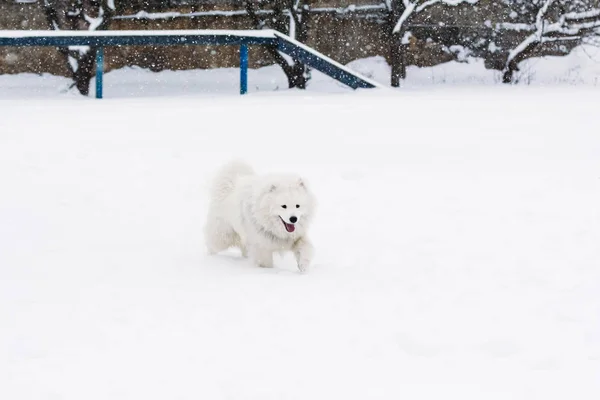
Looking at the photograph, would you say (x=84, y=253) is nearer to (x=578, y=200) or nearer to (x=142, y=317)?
(x=142, y=317)

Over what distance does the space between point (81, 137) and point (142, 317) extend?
6.12 metres

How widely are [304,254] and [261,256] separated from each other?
346 millimetres

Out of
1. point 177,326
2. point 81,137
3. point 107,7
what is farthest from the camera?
point 107,7

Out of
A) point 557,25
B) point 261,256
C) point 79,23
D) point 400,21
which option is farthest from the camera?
point 79,23

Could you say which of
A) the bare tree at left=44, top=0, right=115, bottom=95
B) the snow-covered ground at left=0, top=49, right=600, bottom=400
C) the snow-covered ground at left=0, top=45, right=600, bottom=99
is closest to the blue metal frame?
the snow-covered ground at left=0, top=49, right=600, bottom=400

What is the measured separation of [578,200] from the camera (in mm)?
7973

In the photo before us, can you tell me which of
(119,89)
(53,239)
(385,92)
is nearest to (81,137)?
(53,239)

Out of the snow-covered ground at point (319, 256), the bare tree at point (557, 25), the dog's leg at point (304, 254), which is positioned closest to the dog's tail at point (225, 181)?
the snow-covered ground at point (319, 256)

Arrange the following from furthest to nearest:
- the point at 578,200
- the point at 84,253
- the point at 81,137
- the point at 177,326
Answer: the point at 81,137 → the point at 578,200 → the point at 84,253 → the point at 177,326

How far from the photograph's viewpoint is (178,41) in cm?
1427

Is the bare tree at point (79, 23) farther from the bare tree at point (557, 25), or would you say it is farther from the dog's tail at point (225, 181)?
the dog's tail at point (225, 181)

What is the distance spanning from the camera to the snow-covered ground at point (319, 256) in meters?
3.96

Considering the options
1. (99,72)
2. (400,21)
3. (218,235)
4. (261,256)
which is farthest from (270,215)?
(400,21)

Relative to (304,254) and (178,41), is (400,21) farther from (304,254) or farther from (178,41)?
(304,254)
